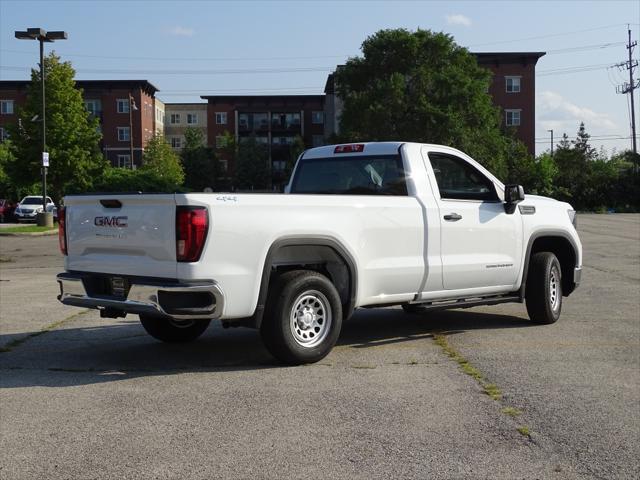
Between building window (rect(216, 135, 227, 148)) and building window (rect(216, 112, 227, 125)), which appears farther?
building window (rect(216, 112, 227, 125))

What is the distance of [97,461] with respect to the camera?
441 cm

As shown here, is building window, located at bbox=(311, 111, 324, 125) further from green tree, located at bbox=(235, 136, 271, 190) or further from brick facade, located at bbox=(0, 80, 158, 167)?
brick facade, located at bbox=(0, 80, 158, 167)

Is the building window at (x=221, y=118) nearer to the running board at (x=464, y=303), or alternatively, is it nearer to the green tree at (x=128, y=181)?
the green tree at (x=128, y=181)

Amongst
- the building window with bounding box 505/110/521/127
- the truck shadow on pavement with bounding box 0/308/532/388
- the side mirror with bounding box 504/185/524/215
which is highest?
the building window with bounding box 505/110/521/127

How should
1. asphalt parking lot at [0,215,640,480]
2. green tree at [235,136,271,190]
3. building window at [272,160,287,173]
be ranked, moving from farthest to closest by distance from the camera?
building window at [272,160,287,173], green tree at [235,136,271,190], asphalt parking lot at [0,215,640,480]

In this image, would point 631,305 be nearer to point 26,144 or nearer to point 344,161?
point 344,161

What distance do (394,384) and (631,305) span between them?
5901 mm

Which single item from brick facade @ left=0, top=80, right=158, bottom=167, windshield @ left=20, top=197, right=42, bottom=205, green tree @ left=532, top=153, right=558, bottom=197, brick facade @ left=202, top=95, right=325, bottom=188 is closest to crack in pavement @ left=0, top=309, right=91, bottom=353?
windshield @ left=20, top=197, right=42, bottom=205

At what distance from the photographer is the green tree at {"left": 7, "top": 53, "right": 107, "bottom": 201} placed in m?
44.9

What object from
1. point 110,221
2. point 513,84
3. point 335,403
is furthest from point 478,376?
point 513,84

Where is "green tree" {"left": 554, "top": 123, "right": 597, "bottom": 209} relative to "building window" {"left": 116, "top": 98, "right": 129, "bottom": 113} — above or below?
below

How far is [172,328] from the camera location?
314 inches

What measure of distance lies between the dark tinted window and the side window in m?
0.46

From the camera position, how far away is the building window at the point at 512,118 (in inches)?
2800
